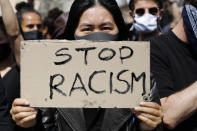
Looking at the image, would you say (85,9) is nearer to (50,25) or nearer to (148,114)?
(148,114)

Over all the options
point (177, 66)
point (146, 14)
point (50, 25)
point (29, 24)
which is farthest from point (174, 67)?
point (50, 25)

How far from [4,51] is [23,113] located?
1646 mm

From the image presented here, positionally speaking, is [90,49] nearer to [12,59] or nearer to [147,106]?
[147,106]

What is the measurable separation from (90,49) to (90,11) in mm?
465

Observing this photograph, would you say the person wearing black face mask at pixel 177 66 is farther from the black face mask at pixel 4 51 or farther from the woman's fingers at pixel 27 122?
the black face mask at pixel 4 51

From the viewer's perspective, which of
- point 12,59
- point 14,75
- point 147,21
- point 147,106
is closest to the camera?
point 147,106

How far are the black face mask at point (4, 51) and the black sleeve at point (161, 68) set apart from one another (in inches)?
61.6

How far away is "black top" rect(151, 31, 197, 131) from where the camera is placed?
2.39 metres

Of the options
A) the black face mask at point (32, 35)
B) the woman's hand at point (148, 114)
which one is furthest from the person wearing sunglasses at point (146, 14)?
the woman's hand at point (148, 114)

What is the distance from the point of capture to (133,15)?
4.47 meters

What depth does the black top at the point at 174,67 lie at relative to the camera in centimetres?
239

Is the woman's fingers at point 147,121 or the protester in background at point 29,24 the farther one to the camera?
the protester in background at point 29,24

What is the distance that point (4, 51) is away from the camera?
355cm

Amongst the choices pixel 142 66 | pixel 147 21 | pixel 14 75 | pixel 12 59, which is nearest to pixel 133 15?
pixel 147 21
